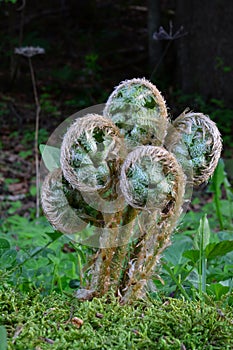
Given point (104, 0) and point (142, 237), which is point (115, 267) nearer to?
point (142, 237)

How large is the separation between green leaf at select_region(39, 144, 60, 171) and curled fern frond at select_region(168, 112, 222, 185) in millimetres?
415

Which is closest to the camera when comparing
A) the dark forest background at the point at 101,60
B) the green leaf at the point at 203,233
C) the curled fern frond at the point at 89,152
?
the curled fern frond at the point at 89,152

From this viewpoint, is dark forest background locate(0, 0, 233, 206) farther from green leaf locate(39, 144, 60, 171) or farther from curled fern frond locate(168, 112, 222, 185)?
curled fern frond locate(168, 112, 222, 185)

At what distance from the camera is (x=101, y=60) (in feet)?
28.8

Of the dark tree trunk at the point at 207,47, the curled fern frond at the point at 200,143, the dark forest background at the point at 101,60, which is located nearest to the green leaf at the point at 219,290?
the curled fern frond at the point at 200,143

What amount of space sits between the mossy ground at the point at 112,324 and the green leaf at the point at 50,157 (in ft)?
1.28

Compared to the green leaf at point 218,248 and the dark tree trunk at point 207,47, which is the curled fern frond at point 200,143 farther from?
the dark tree trunk at point 207,47

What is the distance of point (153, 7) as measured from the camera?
772 centimetres

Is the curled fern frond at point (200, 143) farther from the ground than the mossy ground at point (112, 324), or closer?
farther from the ground

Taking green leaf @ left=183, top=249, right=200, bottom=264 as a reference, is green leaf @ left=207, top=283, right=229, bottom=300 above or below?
below

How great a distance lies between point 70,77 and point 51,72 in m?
0.43

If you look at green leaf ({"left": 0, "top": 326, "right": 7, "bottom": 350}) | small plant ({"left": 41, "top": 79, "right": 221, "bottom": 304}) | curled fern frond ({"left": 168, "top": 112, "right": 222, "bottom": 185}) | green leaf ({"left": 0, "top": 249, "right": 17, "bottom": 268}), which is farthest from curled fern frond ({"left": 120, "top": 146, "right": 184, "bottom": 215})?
green leaf ({"left": 0, "top": 249, "right": 17, "bottom": 268})

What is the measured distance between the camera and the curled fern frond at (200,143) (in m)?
1.33

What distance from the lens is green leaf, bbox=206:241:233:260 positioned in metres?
1.50
